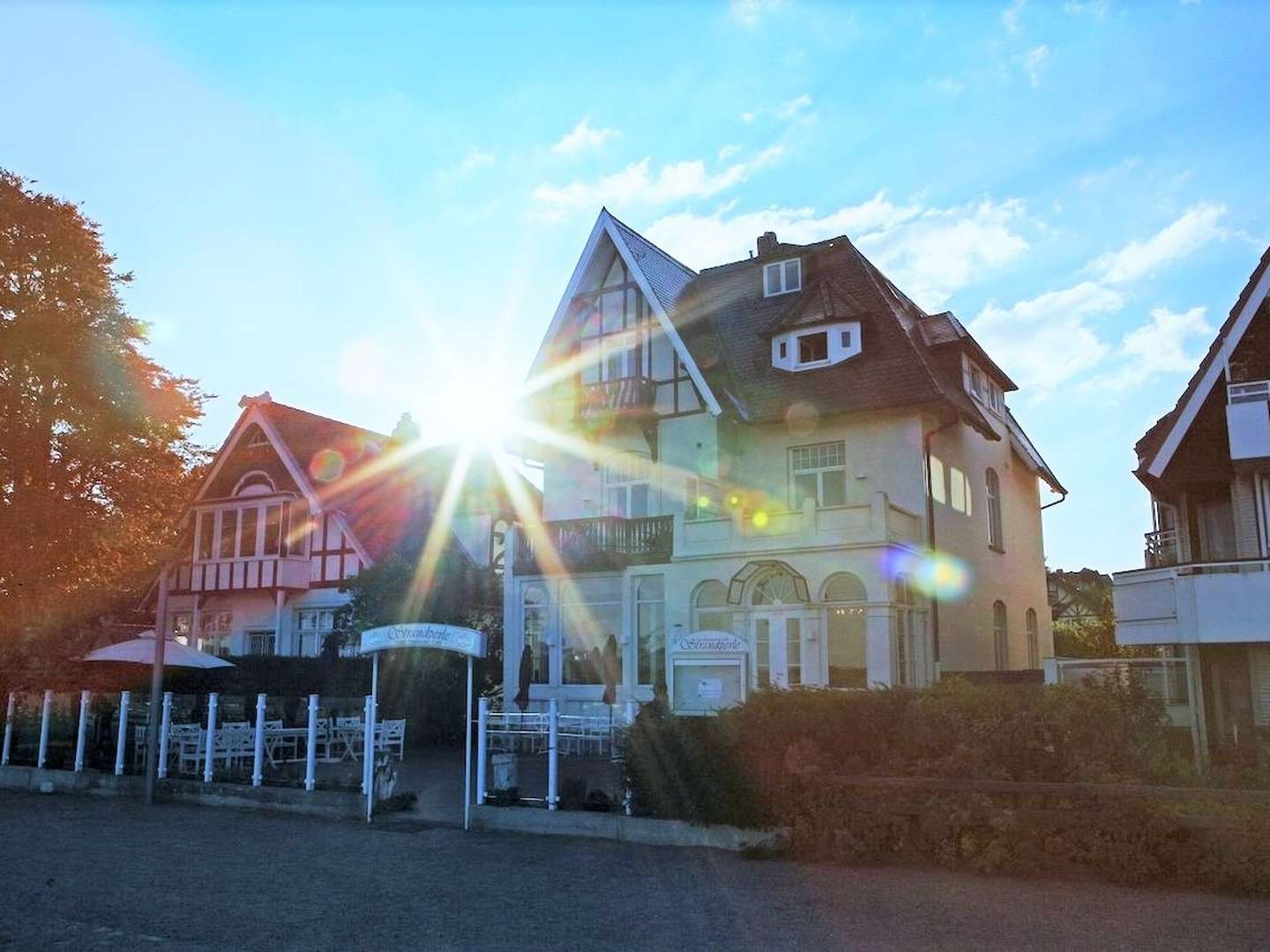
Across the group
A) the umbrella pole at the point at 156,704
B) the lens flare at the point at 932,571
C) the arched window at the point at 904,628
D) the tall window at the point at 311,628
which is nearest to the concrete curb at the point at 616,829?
the umbrella pole at the point at 156,704

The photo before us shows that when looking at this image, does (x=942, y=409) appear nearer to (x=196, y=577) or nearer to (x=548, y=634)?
(x=548, y=634)

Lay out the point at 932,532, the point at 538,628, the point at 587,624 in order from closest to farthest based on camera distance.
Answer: the point at 932,532 < the point at 587,624 < the point at 538,628

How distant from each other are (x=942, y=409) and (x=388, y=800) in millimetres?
14738

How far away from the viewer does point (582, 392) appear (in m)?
25.8

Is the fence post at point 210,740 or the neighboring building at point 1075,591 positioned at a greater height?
the neighboring building at point 1075,591

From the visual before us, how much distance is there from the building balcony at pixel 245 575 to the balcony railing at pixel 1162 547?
922 inches

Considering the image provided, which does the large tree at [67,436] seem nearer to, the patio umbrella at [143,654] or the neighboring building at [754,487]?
the patio umbrella at [143,654]

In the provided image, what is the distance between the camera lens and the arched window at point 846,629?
21.0 metres

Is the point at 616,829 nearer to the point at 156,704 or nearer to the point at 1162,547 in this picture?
the point at 156,704

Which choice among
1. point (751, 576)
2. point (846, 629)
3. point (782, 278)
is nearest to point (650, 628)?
point (751, 576)

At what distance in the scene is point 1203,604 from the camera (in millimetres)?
17016

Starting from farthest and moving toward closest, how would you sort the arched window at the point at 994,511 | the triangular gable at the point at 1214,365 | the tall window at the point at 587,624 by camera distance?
1. the arched window at the point at 994,511
2. the tall window at the point at 587,624
3. the triangular gable at the point at 1214,365

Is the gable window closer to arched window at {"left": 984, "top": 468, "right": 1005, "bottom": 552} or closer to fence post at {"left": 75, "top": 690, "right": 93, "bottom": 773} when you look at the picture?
arched window at {"left": 984, "top": 468, "right": 1005, "bottom": 552}

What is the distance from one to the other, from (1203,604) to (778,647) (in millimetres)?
7803
